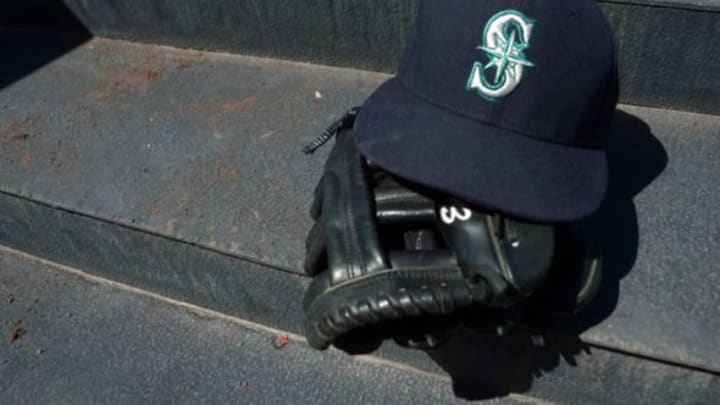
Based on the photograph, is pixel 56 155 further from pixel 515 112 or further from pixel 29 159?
pixel 515 112

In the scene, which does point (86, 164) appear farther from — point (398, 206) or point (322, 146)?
point (398, 206)

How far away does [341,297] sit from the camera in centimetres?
91

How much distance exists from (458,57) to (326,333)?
42cm

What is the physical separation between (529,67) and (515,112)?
0.20ft

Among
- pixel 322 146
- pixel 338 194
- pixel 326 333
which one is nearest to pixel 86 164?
pixel 322 146

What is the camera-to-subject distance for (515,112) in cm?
86

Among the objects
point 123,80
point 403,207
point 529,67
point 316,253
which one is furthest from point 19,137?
point 529,67

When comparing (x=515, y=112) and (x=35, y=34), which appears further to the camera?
(x=35, y=34)

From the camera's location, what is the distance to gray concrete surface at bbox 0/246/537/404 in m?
1.23

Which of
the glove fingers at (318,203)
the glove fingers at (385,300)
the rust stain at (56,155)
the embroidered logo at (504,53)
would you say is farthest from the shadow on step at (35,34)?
the embroidered logo at (504,53)

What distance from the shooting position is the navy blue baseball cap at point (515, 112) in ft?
2.75

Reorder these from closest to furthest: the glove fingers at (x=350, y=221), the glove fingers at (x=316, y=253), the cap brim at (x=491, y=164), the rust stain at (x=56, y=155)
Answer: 1. the cap brim at (x=491, y=164)
2. the glove fingers at (x=350, y=221)
3. the glove fingers at (x=316, y=253)
4. the rust stain at (x=56, y=155)

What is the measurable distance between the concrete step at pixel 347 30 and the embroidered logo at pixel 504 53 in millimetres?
574

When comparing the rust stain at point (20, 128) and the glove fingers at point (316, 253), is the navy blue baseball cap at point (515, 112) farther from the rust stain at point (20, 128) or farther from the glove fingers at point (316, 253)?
the rust stain at point (20, 128)
